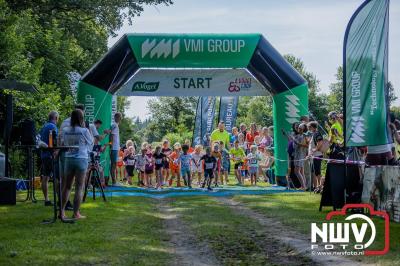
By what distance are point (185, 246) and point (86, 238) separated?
137cm

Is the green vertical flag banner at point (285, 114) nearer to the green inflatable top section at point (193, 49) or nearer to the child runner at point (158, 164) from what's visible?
the green inflatable top section at point (193, 49)

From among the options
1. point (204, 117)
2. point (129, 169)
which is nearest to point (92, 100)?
point (129, 169)

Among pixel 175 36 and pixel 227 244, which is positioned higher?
pixel 175 36

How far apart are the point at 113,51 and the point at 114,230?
9865 mm

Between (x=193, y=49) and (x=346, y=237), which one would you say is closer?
(x=346, y=237)

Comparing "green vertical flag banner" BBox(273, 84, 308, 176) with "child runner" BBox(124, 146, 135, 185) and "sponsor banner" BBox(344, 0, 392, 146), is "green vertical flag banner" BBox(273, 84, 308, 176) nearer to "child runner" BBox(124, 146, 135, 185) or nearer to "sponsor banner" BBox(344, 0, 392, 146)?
"child runner" BBox(124, 146, 135, 185)

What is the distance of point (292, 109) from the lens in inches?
765

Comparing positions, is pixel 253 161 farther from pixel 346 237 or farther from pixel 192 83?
pixel 346 237

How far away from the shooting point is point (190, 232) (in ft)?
32.5

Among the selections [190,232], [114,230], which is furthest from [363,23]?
[114,230]

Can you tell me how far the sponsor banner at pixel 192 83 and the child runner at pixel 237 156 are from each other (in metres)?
2.59

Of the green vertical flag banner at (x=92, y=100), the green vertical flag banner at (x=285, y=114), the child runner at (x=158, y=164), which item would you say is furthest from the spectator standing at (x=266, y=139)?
the green vertical flag banner at (x=92, y=100)

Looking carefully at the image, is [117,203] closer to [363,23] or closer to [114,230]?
[114,230]

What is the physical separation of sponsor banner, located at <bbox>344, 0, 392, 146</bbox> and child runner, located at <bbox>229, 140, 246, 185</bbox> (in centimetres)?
1128
